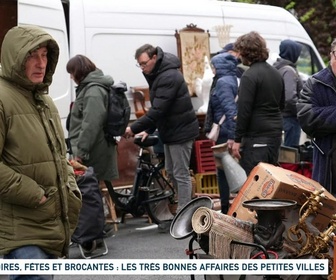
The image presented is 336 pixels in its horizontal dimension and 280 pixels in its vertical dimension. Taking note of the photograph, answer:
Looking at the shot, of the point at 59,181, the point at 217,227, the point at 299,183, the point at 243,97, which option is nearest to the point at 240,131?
the point at 243,97

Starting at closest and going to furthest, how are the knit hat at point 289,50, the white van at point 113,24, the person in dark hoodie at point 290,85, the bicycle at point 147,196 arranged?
the bicycle at point 147,196, the white van at point 113,24, the person in dark hoodie at point 290,85, the knit hat at point 289,50

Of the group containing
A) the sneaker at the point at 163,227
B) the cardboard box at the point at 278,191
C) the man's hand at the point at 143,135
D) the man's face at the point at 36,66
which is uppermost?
the man's face at the point at 36,66

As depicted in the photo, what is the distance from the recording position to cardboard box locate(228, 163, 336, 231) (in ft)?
16.8

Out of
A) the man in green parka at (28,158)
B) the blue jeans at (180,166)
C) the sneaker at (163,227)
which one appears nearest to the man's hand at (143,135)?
the blue jeans at (180,166)

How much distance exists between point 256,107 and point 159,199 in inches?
76.0

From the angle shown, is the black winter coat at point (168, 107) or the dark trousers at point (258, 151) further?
the black winter coat at point (168, 107)

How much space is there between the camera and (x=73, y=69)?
7.88 m

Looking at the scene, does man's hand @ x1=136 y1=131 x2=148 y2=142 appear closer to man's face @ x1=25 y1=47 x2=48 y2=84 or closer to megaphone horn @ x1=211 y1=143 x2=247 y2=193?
megaphone horn @ x1=211 y1=143 x2=247 y2=193

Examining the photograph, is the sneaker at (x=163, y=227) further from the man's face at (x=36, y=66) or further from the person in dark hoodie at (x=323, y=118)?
the man's face at (x=36, y=66)

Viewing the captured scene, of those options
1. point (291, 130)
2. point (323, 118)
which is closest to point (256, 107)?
point (323, 118)

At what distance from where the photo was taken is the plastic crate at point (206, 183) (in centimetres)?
1001

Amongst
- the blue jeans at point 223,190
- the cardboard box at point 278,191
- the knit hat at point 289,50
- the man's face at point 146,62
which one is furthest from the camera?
the knit hat at point 289,50

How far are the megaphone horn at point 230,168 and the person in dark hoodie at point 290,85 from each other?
6.64 ft
